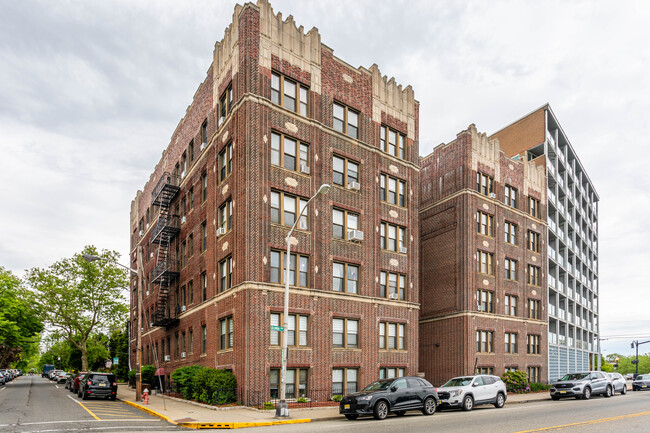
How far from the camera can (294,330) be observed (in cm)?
2811

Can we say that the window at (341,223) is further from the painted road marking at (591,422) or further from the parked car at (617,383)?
the parked car at (617,383)

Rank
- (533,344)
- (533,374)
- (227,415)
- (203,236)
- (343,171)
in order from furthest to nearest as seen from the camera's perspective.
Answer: (533,344)
(533,374)
(203,236)
(343,171)
(227,415)

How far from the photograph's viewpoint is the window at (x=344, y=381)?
29.7 metres

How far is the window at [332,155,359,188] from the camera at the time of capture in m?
31.8

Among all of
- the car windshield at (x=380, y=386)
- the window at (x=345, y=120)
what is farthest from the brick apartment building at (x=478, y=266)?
the car windshield at (x=380, y=386)

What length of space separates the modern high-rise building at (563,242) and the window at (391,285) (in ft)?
73.7

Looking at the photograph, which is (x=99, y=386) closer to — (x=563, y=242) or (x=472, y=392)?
(x=472, y=392)

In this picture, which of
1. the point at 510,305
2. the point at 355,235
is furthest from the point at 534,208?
the point at 355,235

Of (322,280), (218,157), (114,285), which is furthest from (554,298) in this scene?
(114,285)

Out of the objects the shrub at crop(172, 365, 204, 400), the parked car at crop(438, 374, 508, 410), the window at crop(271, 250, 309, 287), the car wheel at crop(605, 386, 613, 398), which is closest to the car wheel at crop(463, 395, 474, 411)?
the parked car at crop(438, 374, 508, 410)

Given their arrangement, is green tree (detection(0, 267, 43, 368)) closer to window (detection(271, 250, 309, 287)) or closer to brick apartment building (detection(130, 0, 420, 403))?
brick apartment building (detection(130, 0, 420, 403))

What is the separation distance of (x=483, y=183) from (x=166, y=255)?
84.4 ft

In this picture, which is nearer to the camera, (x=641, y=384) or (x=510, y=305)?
(x=641, y=384)

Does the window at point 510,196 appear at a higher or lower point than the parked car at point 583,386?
higher
